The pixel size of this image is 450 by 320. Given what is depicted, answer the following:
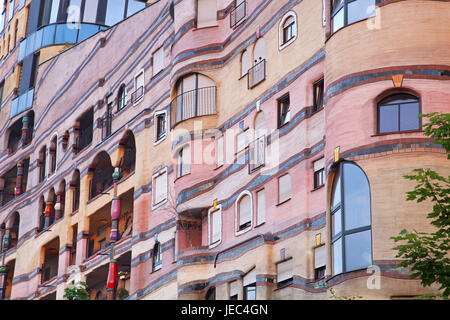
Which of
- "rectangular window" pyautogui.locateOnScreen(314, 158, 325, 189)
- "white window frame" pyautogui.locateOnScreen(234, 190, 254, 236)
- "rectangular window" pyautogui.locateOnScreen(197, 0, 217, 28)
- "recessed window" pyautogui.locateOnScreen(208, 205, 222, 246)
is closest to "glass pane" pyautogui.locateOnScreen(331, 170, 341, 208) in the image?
"rectangular window" pyautogui.locateOnScreen(314, 158, 325, 189)

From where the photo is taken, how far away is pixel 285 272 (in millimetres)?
26953

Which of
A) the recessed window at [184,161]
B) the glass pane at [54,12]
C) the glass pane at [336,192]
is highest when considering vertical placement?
the glass pane at [54,12]

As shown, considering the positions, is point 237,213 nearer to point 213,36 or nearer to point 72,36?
point 213,36

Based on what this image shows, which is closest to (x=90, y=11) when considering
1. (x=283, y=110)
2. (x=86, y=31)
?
(x=86, y=31)

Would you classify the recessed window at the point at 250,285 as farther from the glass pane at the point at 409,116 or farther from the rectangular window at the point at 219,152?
the glass pane at the point at 409,116

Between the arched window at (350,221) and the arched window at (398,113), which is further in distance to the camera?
the arched window at (398,113)

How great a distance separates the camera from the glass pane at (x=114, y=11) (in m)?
54.2

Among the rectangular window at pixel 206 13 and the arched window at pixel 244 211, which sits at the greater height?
the rectangular window at pixel 206 13

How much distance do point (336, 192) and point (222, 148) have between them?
840cm

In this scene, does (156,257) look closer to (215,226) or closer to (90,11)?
(215,226)

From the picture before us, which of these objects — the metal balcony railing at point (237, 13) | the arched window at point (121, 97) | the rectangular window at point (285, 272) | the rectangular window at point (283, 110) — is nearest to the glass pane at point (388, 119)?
the rectangular window at point (285, 272)

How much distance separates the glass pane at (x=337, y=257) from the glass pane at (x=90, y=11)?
33230 mm

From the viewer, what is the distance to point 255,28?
3089 centimetres
